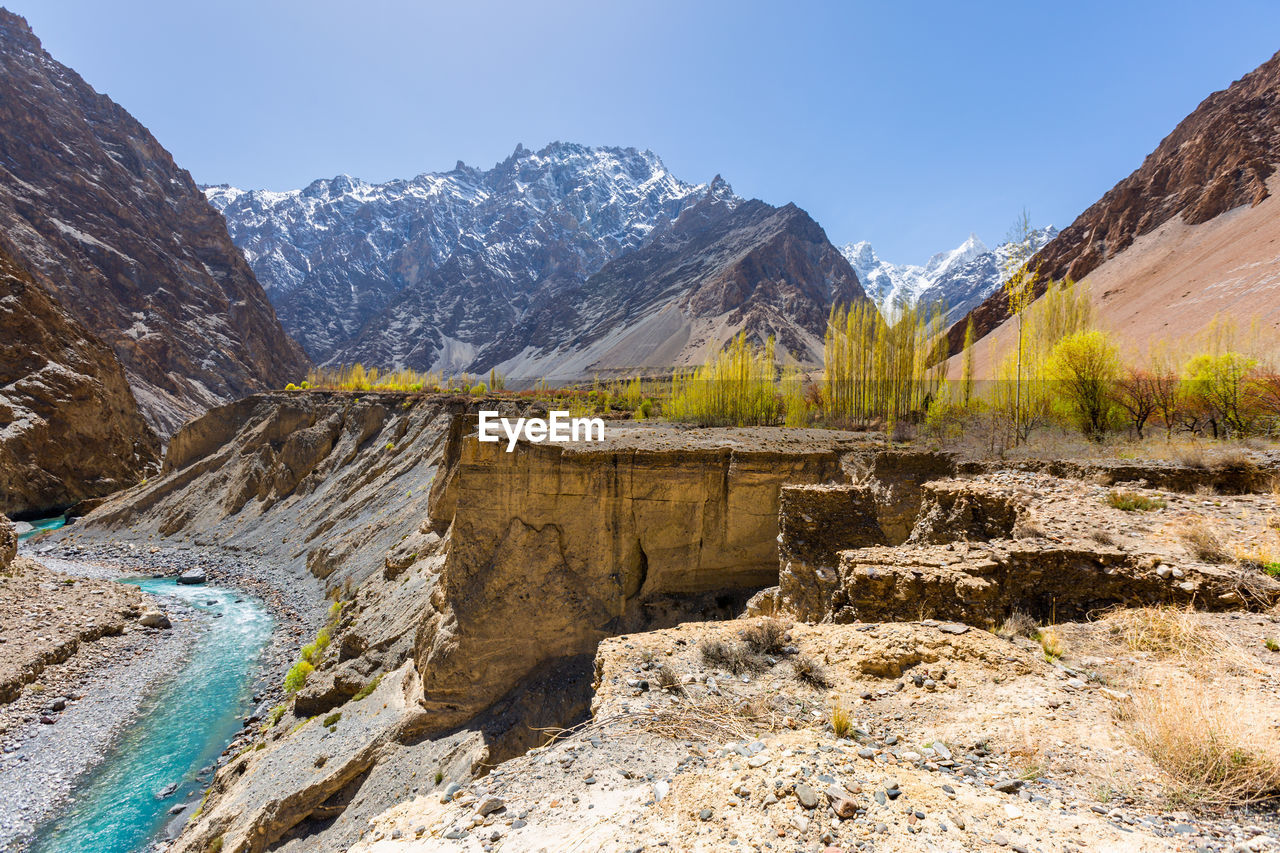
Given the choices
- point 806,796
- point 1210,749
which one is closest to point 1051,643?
point 1210,749

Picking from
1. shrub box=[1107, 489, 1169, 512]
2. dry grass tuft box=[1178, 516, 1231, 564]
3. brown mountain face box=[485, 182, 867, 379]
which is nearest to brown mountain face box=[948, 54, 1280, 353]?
brown mountain face box=[485, 182, 867, 379]

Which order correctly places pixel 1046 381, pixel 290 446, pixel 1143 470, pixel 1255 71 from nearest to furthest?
pixel 1143 470, pixel 1046 381, pixel 290 446, pixel 1255 71

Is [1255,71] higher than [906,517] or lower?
higher

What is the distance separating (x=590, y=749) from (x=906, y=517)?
938 centimetres

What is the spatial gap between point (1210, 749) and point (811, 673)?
8.50 feet

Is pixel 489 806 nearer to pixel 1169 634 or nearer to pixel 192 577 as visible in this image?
pixel 1169 634

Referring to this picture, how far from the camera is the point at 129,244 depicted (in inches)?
3231

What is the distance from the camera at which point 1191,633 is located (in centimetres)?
463

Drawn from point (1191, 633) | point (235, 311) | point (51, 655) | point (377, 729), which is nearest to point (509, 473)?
point (377, 729)

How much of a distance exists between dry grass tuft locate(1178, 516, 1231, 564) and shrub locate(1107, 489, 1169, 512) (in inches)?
37.6

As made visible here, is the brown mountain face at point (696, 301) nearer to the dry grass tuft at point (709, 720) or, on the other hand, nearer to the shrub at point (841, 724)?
the dry grass tuft at point (709, 720)

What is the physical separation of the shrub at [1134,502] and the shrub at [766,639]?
5.78 m

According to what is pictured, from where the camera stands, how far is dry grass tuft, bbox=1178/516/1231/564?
228 inches

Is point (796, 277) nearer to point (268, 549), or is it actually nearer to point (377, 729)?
point (268, 549)
